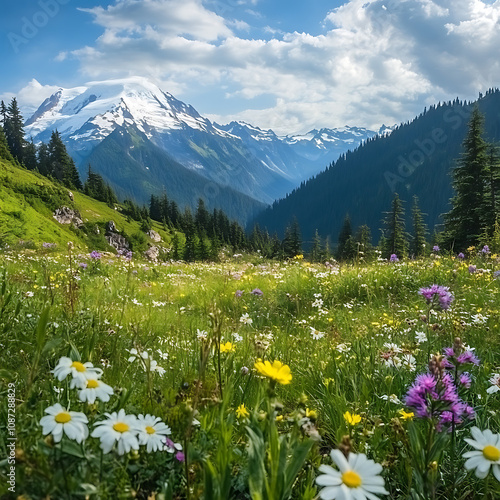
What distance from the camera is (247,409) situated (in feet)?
7.44

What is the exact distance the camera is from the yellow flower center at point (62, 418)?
3.55 ft

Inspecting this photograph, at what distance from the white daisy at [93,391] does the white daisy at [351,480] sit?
69 cm

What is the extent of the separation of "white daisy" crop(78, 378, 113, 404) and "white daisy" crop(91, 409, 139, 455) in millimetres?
83

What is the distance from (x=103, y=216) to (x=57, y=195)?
2031cm

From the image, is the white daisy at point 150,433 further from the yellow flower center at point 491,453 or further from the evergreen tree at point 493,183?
the evergreen tree at point 493,183

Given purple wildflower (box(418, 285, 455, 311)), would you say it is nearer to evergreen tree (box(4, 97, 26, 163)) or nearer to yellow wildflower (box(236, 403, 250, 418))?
yellow wildflower (box(236, 403, 250, 418))

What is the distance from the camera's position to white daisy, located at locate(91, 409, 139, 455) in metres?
1.05

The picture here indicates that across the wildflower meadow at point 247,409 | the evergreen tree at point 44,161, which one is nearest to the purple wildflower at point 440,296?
the wildflower meadow at point 247,409

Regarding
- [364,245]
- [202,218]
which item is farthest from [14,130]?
[364,245]

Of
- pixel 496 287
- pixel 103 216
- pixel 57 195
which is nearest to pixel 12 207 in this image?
pixel 57 195

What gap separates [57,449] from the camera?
1.09 meters

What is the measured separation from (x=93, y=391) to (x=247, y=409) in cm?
124

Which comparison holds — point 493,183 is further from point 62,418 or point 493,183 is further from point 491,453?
point 62,418

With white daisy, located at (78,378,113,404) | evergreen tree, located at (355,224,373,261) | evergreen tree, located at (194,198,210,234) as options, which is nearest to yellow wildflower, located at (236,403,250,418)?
white daisy, located at (78,378,113,404)
